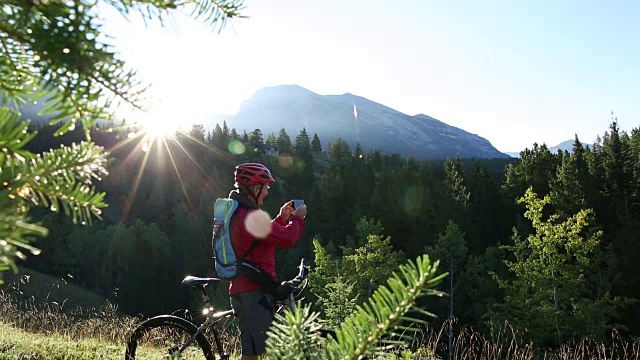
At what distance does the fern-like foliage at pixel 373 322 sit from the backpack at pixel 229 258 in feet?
10.4

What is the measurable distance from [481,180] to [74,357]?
2210 inches

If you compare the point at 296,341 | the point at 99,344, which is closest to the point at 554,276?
the point at 99,344

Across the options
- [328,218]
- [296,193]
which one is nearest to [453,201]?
[328,218]

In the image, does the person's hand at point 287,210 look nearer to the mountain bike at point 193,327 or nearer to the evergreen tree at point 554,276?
the mountain bike at point 193,327

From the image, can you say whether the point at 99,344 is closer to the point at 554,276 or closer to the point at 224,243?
the point at 224,243

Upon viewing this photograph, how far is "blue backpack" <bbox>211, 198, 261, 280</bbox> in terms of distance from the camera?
3.88 metres

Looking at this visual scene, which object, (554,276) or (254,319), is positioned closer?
(254,319)

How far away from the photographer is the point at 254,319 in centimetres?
390

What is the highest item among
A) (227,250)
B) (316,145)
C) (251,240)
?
(316,145)

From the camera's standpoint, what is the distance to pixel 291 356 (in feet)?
2.31

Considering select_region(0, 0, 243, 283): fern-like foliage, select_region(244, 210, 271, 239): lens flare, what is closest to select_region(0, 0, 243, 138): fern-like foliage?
select_region(0, 0, 243, 283): fern-like foliage

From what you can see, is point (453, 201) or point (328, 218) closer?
point (453, 201)

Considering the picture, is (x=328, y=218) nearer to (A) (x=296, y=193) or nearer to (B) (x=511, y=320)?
(A) (x=296, y=193)

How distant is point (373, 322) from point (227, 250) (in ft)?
11.0
